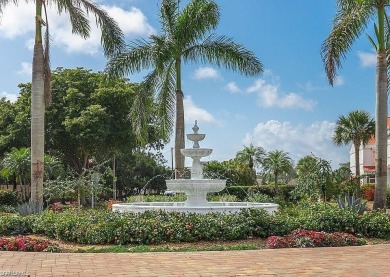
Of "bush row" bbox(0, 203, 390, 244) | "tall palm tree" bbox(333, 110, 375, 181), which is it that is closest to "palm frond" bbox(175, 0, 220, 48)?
"bush row" bbox(0, 203, 390, 244)

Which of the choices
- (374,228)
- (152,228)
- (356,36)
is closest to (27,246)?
(152,228)

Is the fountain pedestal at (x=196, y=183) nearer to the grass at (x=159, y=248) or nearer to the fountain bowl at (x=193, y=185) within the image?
the fountain bowl at (x=193, y=185)

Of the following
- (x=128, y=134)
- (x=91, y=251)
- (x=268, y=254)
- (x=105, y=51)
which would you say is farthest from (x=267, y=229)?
(x=128, y=134)

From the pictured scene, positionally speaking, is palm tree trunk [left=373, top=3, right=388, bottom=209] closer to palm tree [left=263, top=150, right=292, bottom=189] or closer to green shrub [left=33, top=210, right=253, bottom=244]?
green shrub [left=33, top=210, right=253, bottom=244]

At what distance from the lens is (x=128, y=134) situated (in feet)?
115

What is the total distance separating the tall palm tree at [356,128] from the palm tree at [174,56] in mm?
21181

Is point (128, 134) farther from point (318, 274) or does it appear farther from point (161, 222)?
point (318, 274)

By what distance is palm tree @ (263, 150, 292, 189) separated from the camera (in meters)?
53.5

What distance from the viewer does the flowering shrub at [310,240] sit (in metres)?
11.2

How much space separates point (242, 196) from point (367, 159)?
29.3m

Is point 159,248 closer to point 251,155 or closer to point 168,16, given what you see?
point 168,16

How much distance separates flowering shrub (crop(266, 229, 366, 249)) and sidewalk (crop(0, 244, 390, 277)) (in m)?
0.48

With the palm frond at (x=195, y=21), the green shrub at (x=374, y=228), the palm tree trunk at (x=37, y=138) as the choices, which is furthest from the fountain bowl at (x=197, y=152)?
the palm frond at (x=195, y=21)

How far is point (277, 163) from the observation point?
175 ft
